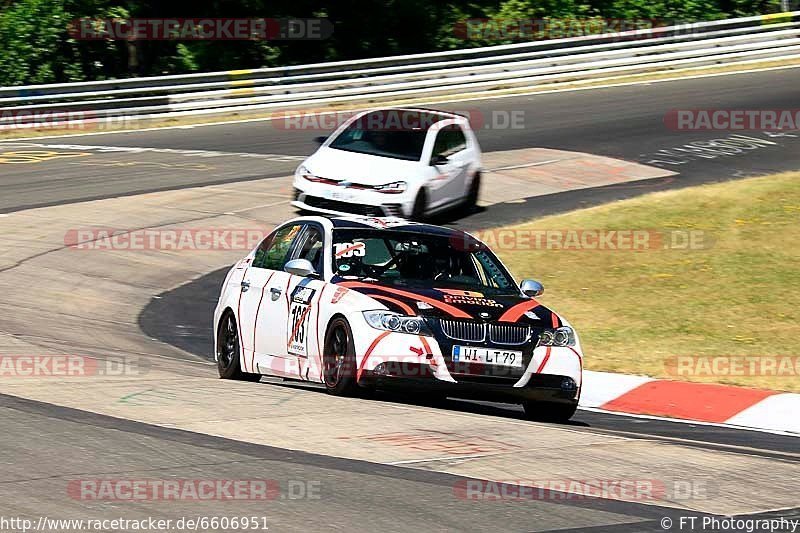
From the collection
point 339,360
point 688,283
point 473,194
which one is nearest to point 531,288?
point 339,360

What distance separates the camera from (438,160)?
2019cm

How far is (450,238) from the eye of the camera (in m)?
11.6

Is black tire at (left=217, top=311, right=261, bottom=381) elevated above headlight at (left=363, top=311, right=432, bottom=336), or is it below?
below

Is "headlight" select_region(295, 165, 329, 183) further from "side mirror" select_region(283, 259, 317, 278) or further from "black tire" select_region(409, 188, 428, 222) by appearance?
"side mirror" select_region(283, 259, 317, 278)

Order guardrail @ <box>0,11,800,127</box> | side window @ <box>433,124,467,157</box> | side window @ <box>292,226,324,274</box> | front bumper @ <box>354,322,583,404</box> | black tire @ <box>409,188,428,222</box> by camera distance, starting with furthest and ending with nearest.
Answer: guardrail @ <box>0,11,800,127</box> → side window @ <box>433,124,467,157</box> → black tire @ <box>409,188,428,222</box> → side window @ <box>292,226,324,274</box> → front bumper @ <box>354,322,583,404</box>

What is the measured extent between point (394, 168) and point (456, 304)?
9277mm

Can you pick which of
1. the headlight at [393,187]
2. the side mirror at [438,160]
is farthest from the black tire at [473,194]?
the headlight at [393,187]

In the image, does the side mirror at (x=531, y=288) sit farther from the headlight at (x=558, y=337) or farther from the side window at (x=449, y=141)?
the side window at (x=449, y=141)

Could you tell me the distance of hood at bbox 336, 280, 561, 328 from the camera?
10.2 meters

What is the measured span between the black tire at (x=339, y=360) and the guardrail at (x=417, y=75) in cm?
2051

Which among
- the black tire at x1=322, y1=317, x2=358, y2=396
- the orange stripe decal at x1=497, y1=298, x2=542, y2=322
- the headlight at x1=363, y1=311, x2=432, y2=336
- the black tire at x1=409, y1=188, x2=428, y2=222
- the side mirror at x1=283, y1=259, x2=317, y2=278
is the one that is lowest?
the black tire at x1=409, y1=188, x2=428, y2=222

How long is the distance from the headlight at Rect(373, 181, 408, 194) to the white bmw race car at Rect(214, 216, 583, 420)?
6951 millimetres

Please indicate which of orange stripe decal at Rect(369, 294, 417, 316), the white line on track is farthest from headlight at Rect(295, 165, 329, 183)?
the white line on track

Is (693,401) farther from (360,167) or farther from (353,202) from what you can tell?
(360,167)
